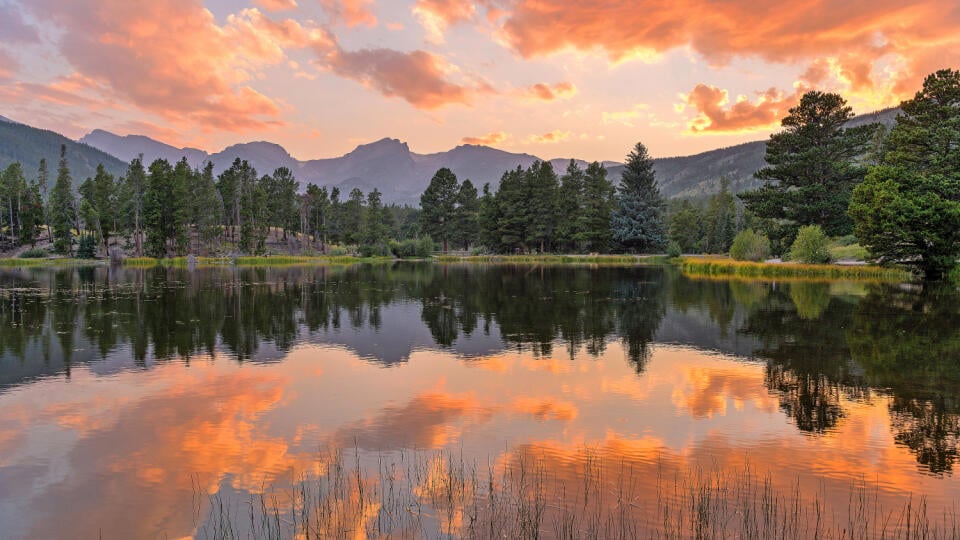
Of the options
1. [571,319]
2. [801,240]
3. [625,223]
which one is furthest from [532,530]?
[625,223]

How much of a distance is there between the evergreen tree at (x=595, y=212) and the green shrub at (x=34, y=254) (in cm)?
10454

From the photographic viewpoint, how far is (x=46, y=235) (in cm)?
12200

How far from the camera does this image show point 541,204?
115312 millimetres

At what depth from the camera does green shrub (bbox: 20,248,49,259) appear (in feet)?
339

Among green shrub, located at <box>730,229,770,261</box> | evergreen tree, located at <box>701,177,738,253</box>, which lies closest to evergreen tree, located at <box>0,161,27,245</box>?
green shrub, located at <box>730,229,770,261</box>

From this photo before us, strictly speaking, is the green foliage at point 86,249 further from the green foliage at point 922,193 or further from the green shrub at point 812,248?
the green foliage at point 922,193

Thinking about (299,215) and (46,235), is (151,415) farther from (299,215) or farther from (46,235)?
(46,235)

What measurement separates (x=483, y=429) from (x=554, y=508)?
399 centimetres

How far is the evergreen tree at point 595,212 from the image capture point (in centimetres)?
11125

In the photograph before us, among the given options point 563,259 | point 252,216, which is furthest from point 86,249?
point 563,259

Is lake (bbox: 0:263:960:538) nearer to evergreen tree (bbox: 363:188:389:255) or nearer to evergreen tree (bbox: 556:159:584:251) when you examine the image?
evergreen tree (bbox: 556:159:584:251)

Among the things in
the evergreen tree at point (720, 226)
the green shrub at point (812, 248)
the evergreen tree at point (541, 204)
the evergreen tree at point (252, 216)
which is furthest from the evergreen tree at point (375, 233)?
the green shrub at point (812, 248)

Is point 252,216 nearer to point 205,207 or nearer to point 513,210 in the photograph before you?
point 205,207

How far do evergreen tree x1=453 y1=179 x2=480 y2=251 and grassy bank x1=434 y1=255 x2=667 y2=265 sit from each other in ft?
67.2
